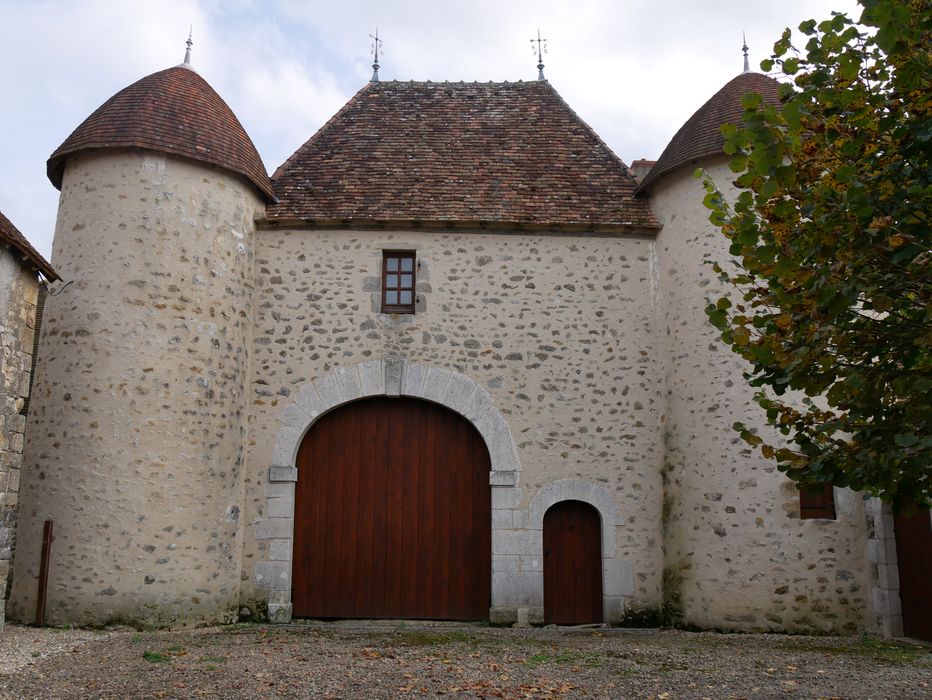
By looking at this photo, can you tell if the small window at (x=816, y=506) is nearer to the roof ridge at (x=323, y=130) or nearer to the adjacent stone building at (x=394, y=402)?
the adjacent stone building at (x=394, y=402)

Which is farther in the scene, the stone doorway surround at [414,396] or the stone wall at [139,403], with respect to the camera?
the stone doorway surround at [414,396]

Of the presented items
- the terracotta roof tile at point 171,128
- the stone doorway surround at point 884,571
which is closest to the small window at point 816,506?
the stone doorway surround at point 884,571

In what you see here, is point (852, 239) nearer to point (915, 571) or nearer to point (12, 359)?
point (915, 571)

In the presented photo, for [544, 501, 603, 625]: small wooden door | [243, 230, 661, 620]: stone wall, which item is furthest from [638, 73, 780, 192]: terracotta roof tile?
[544, 501, 603, 625]: small wooden door

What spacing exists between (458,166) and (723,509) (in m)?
5.27

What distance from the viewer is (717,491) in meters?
8.67

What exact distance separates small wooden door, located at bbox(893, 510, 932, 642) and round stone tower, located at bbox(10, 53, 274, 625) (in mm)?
6892

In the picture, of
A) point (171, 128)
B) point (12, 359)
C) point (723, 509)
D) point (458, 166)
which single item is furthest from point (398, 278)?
point (723, 509)

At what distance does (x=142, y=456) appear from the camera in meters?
8.22

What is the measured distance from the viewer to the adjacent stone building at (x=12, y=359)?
6.93m

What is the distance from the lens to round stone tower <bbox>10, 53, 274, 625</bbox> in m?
8.01

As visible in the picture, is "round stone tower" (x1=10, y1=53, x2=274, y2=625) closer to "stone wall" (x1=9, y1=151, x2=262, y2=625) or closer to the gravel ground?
"stone wall" (x1=9, y1=151, x2=262, y2=625)

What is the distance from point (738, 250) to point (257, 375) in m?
6.54

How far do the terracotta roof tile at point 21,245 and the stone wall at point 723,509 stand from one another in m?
6.30
